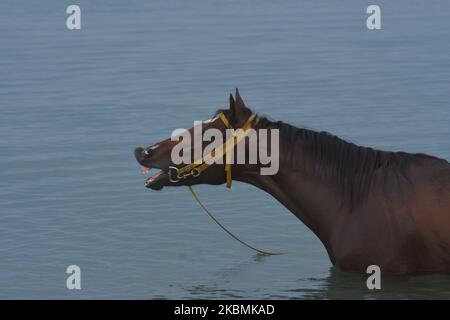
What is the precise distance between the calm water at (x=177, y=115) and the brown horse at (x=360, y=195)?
0.83 feet

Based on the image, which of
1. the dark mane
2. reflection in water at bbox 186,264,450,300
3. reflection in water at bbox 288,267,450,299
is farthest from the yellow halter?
reflection in water at bbox 288,267,450,299

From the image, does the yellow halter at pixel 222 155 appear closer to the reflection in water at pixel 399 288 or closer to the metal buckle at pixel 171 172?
the metal buckle at pixel 171 172

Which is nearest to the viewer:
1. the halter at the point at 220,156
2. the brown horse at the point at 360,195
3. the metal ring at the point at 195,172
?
the brown horse at the point at 360,195

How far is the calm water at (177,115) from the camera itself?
11.7 meters

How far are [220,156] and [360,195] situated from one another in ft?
3.65

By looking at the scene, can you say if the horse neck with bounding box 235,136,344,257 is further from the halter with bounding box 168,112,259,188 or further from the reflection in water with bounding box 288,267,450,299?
the reflection in water with bounding box 288,267,450,299

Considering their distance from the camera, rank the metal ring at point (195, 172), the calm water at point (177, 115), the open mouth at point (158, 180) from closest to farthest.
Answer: the metal ring at point (195, 172) < the open mouth at point (158, 180) < the calm water at point (177, 115)

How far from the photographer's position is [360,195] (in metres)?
10.5

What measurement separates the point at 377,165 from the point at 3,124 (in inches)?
374

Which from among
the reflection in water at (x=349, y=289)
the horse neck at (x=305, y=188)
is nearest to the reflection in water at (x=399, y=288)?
the reflection in water at (x=349, y=289)

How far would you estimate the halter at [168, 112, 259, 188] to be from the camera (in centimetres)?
1043

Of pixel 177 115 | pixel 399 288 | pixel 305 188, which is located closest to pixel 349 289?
pixel 399 288

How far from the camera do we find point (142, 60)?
24469 mm

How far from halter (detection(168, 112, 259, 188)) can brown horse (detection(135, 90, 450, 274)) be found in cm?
4
